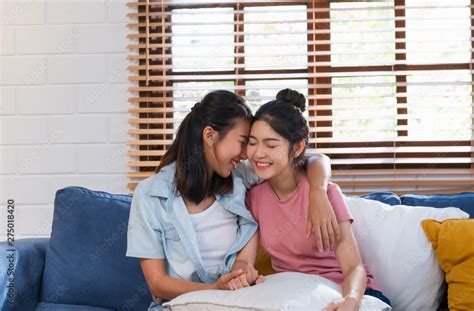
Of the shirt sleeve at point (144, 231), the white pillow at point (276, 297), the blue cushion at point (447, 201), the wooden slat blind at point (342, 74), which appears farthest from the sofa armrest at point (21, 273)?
the blue cushion at point (447, 201)

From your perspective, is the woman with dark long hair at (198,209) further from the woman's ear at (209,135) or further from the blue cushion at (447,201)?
the blue cushion at (447,201)

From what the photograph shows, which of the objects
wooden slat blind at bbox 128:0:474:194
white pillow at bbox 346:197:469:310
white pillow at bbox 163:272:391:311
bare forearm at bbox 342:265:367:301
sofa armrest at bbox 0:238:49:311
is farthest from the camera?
wooden slat blind at bbox 128:0:474:194

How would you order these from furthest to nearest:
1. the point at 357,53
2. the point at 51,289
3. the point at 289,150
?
the point at 357,53 < the point at 51,289 < the point at 289,150

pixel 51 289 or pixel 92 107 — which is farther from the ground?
pixel 92 107

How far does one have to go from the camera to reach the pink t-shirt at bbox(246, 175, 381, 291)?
78.5 inches

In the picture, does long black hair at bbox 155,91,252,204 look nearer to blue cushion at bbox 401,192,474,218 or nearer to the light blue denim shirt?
the light blue denim shirt

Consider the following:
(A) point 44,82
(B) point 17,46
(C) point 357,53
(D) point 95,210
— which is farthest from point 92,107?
(C) point 357,53

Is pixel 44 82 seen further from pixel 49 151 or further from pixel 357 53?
pixel 357 53

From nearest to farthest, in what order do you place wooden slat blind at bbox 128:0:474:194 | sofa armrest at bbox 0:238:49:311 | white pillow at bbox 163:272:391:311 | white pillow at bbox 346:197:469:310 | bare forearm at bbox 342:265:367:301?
1. white pillow at bbox 163:272:391:311
2. bare forearm at bbox 342:265:367:301
3. white pillow at bbox 346:197:469:310
4. sofa armrest at bbox 0:238:49:311
5. wooden slat blind at bbox 128:0:474:194

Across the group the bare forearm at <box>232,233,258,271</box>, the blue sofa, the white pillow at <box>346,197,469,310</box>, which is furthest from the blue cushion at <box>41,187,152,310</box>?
the white pillow at <box>346,197,469,310</box>

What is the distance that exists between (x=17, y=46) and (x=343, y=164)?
1572 mm

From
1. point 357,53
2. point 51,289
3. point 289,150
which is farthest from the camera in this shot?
point 357,53

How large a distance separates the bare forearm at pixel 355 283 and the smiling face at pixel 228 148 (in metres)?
0.44

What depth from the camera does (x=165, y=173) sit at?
6.63 feet
